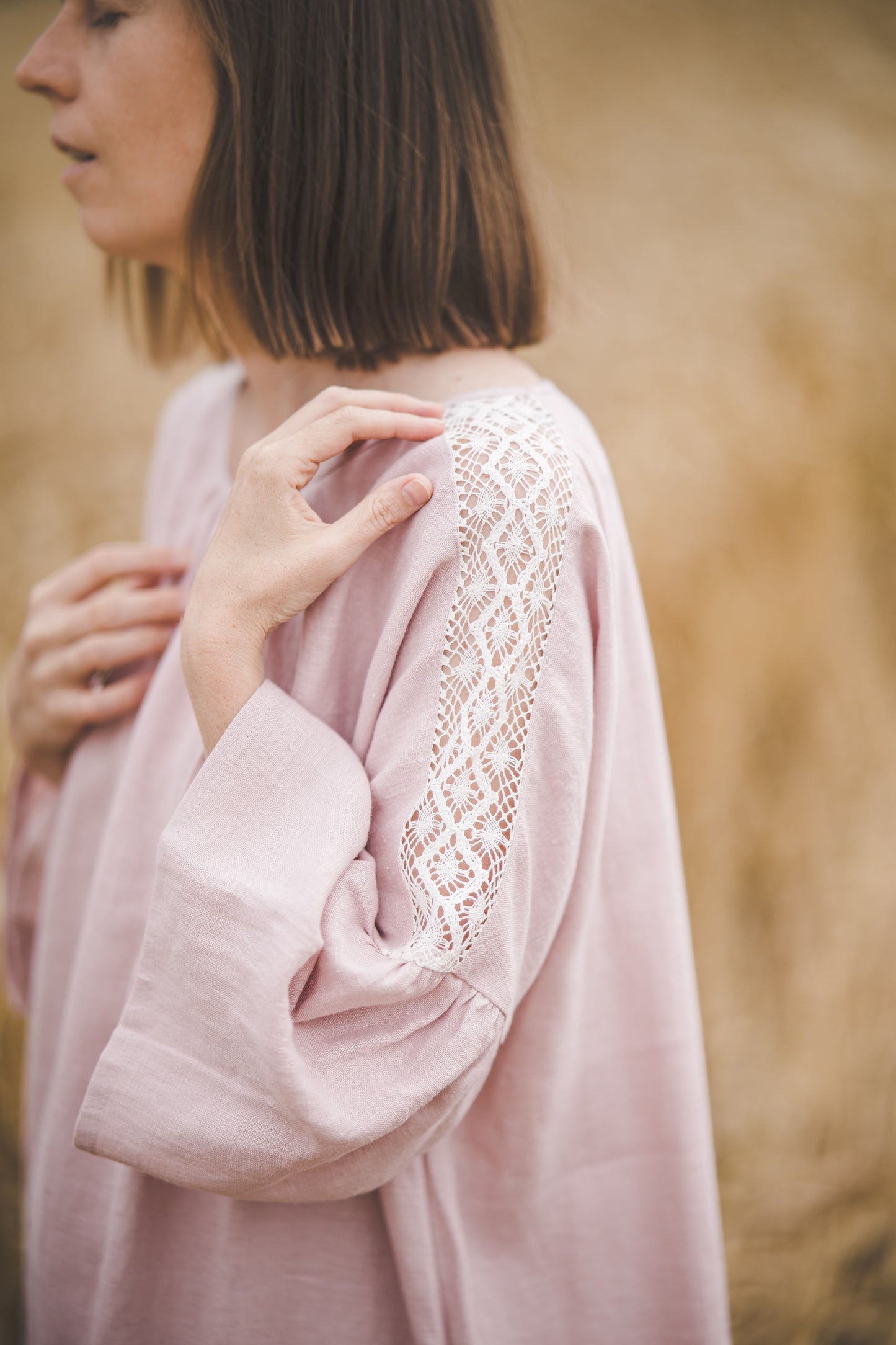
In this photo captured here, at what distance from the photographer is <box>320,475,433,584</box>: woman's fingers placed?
501 millimetres

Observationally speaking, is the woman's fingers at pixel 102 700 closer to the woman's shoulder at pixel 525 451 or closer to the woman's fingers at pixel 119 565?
the woman's fingers at pixel 119 565

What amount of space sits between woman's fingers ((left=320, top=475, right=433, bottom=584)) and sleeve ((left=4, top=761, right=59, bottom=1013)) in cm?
50

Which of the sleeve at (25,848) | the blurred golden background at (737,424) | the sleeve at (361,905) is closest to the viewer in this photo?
the sleeve at (361,905)

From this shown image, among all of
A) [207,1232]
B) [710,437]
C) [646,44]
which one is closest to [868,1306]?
[207,1232]

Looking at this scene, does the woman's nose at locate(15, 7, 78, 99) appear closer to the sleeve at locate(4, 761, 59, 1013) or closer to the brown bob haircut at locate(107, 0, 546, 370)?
the brown bob haircut at locate(107, 0, 546, 370)

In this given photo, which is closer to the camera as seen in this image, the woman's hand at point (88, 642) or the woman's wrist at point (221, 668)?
the woman's wrist at point (221, 668)

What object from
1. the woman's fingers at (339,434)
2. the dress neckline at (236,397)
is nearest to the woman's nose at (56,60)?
the dress neckline at (236,397)

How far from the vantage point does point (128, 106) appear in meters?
0.59

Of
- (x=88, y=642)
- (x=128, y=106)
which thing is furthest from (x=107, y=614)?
(x=128, y=106)

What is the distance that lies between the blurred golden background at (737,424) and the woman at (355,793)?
3.64 ft

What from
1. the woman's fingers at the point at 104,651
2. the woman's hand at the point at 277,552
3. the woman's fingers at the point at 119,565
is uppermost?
the woman's hand at the point at 277,552

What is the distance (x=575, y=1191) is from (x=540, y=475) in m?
0.51

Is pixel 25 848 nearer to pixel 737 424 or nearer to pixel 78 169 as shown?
pixel 78 169

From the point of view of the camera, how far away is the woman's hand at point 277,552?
50 cm
